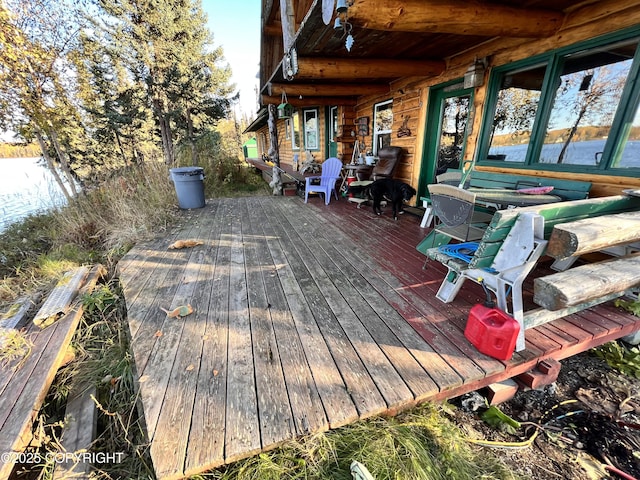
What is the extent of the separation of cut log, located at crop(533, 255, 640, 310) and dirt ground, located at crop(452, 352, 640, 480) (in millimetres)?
704

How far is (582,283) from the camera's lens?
1281 millimetres

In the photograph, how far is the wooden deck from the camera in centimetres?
114

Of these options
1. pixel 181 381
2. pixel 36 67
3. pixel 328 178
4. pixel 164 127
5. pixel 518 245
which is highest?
pixel 36 67

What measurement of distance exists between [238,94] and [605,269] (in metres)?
13.2

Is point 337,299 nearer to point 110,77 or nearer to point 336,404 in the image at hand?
point 336,404

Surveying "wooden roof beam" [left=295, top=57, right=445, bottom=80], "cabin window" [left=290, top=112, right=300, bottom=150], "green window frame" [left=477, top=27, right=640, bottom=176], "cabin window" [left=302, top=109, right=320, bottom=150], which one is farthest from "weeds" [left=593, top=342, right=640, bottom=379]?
"cabin window" [left=290, top=112, right=300, bottom=150]

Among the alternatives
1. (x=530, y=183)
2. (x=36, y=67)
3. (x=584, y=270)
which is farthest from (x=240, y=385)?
(x=36, y=67)

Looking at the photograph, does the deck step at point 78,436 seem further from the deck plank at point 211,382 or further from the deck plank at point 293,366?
the deck plank at point 293,366

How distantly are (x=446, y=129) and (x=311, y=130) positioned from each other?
4843 mm

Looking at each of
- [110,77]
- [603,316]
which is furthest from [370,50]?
[110,77]

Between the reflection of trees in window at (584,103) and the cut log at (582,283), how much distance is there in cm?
138

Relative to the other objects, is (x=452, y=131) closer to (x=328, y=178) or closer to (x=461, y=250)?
(x=328, y=178)

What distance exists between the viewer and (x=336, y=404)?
1.20 m

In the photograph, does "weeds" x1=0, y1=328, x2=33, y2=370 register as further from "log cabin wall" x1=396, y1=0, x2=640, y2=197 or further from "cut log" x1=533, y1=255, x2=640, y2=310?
"log cabin wall" x1=396, y1=0, x2=640, y2=197
